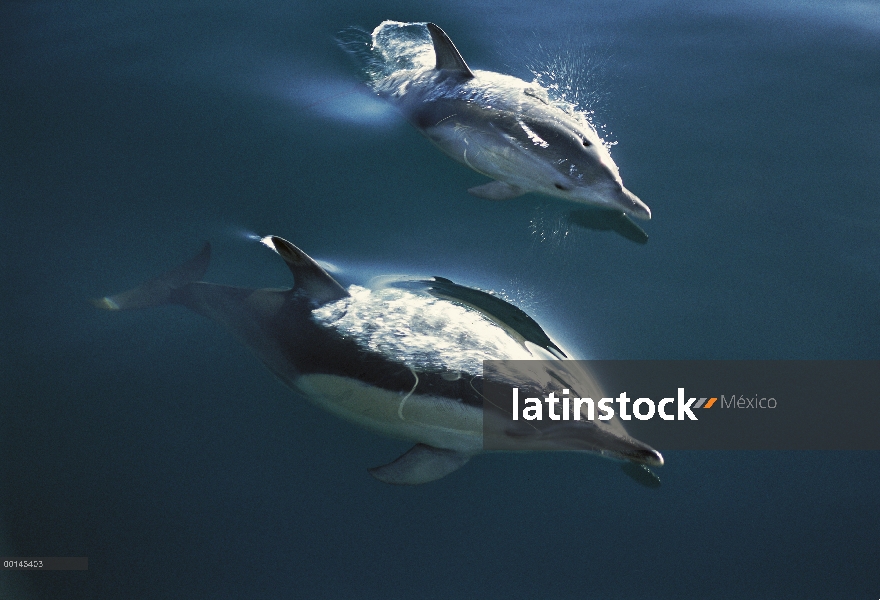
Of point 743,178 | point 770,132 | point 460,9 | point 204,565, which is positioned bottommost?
point 204,565

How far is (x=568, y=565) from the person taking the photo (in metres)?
3.93

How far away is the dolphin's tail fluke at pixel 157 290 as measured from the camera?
5176mm

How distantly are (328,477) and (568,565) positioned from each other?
1334mm

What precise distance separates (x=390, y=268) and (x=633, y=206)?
1.70m

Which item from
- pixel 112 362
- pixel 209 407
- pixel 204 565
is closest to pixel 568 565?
pixel 204 565

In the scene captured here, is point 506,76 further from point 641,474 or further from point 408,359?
point 641,474

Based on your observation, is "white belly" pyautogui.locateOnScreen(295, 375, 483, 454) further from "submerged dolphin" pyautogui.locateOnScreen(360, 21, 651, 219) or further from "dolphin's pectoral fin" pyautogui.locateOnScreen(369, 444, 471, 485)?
"submerged dolphin" pyautogui.locateOnScreen(360, 21, 651, 219)

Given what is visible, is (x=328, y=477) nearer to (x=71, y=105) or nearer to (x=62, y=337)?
(x=62, y=337)

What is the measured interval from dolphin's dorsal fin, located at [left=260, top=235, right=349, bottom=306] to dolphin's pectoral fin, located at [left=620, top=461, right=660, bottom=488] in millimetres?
1821

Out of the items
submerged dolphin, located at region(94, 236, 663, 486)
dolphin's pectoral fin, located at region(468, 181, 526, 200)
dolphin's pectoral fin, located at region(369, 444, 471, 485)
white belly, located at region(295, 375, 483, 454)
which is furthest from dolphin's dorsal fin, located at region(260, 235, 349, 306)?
dolphin's pectoral fin, located at region(468, 181, 526, 200)

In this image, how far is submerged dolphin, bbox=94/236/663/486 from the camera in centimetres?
409

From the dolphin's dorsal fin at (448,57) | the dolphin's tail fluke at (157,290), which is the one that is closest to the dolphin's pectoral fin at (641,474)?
the dolphin's tail fluke at (157,290)

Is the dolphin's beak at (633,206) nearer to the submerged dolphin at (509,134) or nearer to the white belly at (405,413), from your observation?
the submerged dolphin at (509,134)

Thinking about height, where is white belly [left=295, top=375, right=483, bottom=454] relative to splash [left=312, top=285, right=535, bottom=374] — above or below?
below
